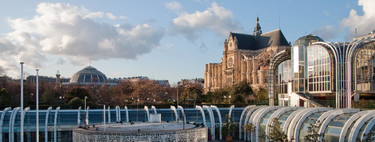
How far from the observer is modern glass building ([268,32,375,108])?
4722 centimetres

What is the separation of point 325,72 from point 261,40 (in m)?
87.4

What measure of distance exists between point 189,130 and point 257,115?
17.2m

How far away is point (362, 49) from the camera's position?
47781 mm

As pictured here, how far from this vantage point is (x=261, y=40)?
13638cm

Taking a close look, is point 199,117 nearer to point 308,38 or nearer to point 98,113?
A: point 98,113

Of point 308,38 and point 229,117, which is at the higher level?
point 308,38

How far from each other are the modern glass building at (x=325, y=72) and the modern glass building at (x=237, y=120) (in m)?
8.14

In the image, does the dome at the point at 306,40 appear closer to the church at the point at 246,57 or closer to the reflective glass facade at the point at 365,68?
the reflective glass facade at the point at 365,68

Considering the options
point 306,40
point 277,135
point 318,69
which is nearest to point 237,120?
point 318,69

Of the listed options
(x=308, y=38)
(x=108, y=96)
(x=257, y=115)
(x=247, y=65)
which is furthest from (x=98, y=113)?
(x=247, y=65)

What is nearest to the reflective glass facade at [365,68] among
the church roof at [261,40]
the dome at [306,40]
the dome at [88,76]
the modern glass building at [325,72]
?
the modern glass building at [325,72]

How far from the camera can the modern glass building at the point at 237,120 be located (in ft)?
98.5

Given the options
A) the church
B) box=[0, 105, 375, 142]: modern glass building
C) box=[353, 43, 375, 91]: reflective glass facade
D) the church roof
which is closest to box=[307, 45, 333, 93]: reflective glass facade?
box=[353, 43, 375, 91]: reflective glass facade

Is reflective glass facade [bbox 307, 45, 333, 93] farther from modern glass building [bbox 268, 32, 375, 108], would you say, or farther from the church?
the church
